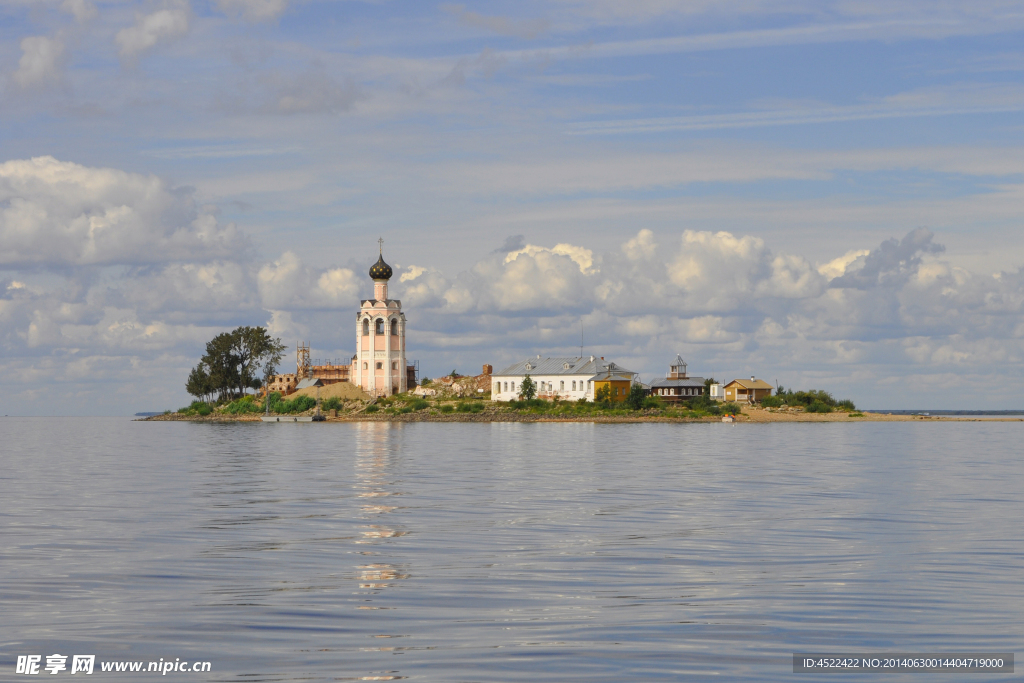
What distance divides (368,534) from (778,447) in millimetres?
44405

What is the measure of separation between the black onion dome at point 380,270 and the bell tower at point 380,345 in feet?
0.43

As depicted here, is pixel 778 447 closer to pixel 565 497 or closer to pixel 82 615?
pixel 565 497

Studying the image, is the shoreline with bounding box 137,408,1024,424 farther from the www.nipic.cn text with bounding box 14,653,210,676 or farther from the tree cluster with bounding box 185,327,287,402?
the www.nipic.cn text with bounding box 14,653,210,676

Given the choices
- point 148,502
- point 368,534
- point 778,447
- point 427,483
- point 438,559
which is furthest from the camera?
point 778,447

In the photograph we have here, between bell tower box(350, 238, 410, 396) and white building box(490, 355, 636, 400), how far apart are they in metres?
13.2

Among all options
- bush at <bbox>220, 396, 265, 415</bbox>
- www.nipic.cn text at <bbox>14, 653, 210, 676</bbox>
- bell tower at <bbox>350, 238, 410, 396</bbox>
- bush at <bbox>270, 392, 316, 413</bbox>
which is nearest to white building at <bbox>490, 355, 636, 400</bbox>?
bell tower at <bbox>350, 238, 410, 396</bbox>

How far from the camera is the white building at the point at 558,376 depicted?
12381 cm

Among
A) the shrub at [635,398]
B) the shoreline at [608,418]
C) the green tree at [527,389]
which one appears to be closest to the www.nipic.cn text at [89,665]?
the shoreline at [608,418]

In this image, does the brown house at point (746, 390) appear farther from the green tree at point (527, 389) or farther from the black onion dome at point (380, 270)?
the black onion dome at point (380, 270)

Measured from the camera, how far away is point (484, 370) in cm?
13738

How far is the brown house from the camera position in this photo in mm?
137000

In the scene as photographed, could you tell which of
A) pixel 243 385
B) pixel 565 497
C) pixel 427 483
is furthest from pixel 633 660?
pixel 243 385

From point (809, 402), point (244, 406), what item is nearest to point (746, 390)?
point (809, 402)

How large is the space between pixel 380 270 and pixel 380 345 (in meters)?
10.1
